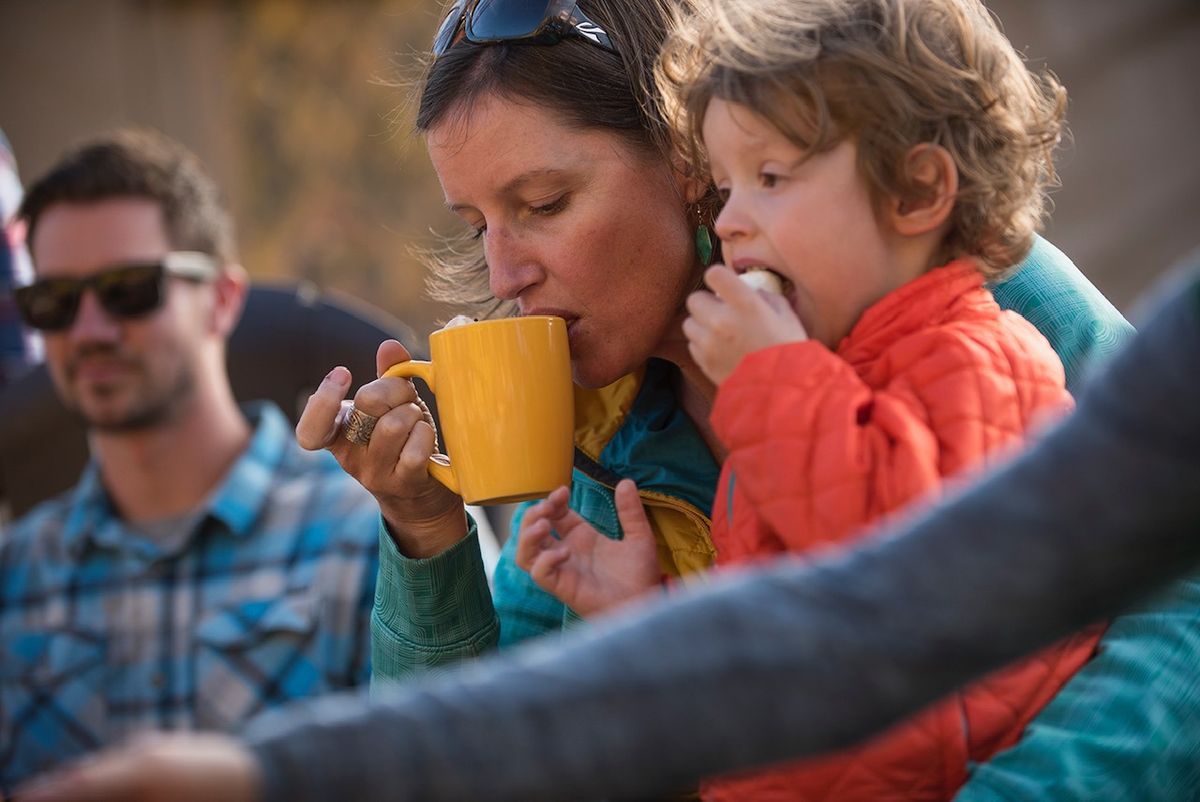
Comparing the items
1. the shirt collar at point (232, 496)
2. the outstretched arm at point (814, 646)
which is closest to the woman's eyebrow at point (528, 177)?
the outstretched arm at point (814, 646)

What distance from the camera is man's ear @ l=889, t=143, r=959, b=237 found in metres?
1.20

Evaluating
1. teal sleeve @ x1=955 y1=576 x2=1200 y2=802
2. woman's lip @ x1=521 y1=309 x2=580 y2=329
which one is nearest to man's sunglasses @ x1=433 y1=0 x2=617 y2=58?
woman's lip @ x1=521 y1=309 x2=580 y2=329

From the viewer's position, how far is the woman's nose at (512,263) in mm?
1477

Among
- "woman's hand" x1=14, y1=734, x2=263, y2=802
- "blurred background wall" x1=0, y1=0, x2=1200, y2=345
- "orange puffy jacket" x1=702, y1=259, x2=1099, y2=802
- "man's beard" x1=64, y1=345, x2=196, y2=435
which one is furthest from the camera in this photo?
"blurred background wall" x1=0, y1=0, x2=1200, y2=345

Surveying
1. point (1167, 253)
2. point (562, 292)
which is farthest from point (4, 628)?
point (1167, 253)

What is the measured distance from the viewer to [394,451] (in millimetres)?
1506

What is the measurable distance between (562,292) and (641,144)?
0.61 feet

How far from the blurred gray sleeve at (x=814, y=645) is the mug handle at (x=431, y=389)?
73 centimetres

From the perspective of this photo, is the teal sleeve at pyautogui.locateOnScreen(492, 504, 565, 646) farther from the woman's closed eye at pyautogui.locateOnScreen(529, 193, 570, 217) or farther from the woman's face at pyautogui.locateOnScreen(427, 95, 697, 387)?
the woman's closed eye at pyautogui.locateOnScreen(529, 193, 570, 217)

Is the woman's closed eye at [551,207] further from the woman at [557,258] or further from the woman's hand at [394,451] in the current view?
the woman's hand at [394,451]

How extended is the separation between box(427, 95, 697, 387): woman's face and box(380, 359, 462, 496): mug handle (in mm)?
111

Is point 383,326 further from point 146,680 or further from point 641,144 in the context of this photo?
point 641,144

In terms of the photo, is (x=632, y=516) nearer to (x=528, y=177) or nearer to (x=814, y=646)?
(x=528, y=177)

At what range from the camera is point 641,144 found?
153 centimetres
